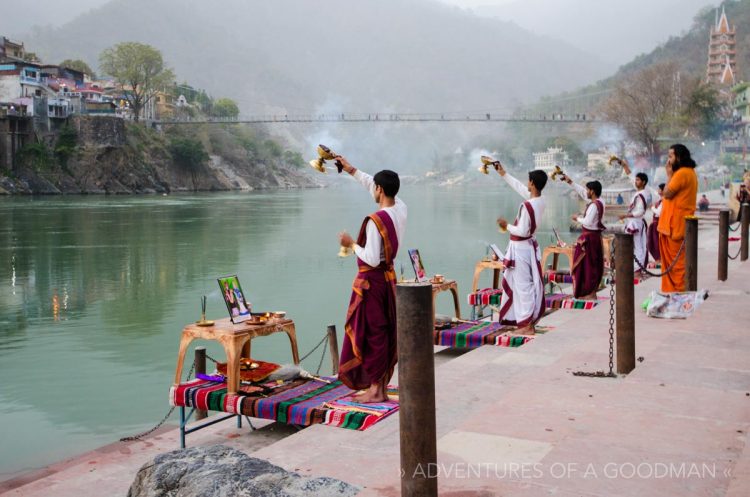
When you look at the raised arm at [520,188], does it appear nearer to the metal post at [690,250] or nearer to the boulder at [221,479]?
the metal post at [690,250]

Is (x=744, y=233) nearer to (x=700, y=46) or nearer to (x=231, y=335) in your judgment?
(x=231, y=335)

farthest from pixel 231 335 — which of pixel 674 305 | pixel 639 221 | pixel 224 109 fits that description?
pixel 224 109

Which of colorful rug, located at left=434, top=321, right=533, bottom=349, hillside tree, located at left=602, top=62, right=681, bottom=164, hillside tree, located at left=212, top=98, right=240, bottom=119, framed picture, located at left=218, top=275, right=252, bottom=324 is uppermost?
hillside tree, located at left=212, top=98, right=240, bottom=119

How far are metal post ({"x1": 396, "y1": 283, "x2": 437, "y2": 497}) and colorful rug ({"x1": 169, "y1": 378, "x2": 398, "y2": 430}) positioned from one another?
1.98 meters

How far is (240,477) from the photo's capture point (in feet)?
12.3

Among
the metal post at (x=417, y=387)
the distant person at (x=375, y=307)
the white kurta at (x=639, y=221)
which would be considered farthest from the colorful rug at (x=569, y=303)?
the metal post at (x=417, y=387)

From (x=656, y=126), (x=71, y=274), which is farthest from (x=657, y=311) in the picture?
(x=656, y=126)

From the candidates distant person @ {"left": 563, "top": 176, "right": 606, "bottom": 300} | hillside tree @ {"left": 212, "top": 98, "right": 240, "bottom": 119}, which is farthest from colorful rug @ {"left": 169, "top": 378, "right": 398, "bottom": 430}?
hillside tree @ {"left": 212, "top": 98, "right": 240, "bottom": 119}

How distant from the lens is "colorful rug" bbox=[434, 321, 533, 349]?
8.37 m

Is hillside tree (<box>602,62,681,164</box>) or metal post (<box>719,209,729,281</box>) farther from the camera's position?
hillside tree (<box>602,62,681,164</box>)

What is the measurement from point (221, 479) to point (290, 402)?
2233 millimetres

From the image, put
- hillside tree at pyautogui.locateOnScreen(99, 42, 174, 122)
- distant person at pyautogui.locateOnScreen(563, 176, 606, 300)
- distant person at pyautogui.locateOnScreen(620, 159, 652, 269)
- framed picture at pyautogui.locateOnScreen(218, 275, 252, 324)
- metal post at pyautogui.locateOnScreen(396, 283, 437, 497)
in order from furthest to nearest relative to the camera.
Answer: hillside tree at pyautogui.locateOnScreen(99, 42, 174, 122) → distant person at pyautogui.locateOnScreen(620, 159, 652, 269) → distant person at pyautogui.locateOnScreen(563, 176, 606, 300) → framed picture at pyautogui.locateOnScreen(218, 275, 252, 324) → metal post at pyautogui.locateOnScreen(396, 283, 437, 497)

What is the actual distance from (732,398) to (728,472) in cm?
149

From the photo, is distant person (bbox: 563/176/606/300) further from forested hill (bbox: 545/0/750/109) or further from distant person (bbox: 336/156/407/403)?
forested hill (bbox: 545/0/750/109)
